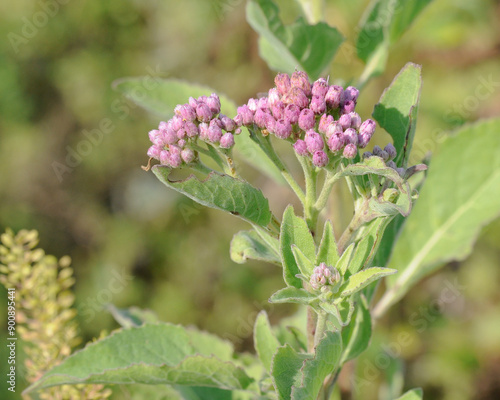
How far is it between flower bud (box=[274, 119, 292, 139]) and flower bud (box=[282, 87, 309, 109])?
0.21ft

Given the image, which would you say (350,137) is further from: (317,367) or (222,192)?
(317,367)

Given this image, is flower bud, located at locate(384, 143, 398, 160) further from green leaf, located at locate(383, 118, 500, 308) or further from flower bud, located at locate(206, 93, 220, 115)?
green leaf, located at locate(383, 118, 500, 308)

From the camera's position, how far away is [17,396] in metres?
Result: 3.37

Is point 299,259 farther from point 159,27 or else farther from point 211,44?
point 159,27

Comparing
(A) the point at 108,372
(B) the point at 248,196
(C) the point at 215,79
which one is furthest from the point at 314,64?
(C) the point at 215,79

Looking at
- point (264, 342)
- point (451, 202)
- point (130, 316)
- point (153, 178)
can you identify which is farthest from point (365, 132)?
point (153, 178)

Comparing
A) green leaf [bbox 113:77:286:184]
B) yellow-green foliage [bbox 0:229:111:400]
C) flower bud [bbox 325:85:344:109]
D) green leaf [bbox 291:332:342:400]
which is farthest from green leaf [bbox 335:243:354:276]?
yellow-green foliage [bbox 0:229:111:400]

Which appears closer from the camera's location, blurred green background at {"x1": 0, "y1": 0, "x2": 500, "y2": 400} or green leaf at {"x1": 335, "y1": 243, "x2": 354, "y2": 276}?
green leaf at {"x1": 335, "y1": 243, "x2": 354, "y2": 276}

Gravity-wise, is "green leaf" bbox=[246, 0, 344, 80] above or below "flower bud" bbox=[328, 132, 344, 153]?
above

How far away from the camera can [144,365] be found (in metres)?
1.50

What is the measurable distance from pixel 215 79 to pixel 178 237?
1383 mm

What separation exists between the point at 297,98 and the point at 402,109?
296mm

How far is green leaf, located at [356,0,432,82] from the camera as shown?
206 cm

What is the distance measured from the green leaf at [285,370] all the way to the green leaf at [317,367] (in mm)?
32
